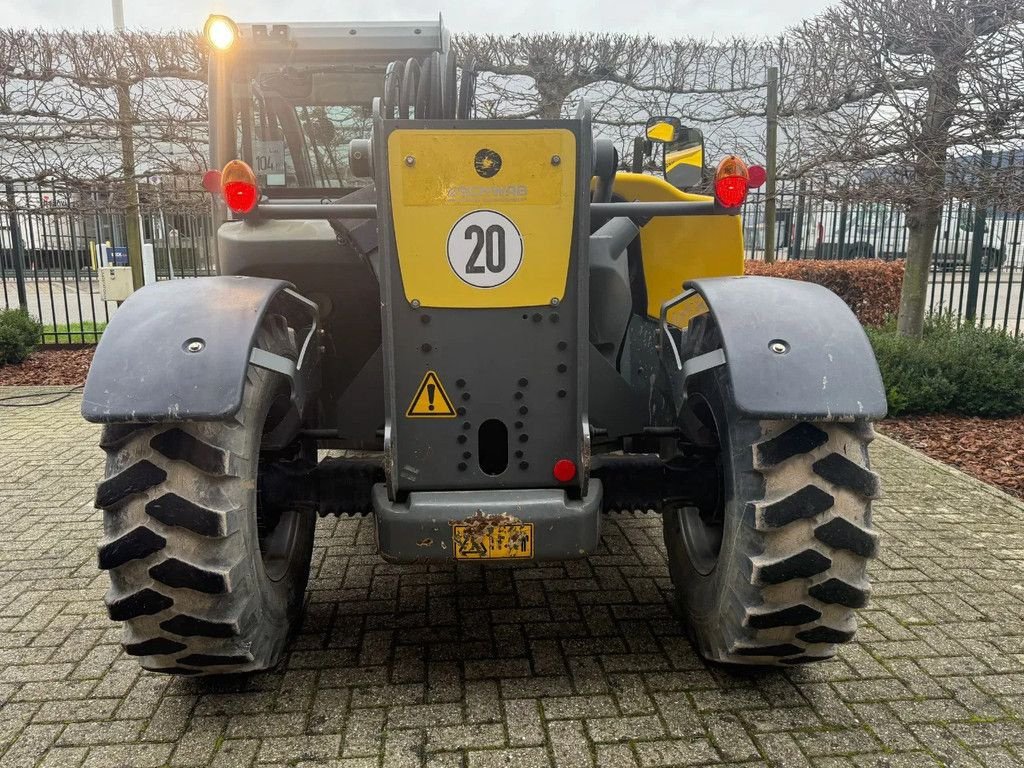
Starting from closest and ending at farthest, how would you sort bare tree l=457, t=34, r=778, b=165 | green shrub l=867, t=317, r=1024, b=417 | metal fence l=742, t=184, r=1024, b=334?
green shrub l=867, t=317, r=1024, b=417 < metal fence l=742, t=184, r=1024, b=334 < bare tree l=457, t=34, r=778, b=165

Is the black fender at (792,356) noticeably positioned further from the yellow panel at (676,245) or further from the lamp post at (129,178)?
the lamp post at (129,178)

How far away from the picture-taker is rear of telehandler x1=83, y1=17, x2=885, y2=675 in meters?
2.46

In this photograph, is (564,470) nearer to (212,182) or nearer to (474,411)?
(474,411)

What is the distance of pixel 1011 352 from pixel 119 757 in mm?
7131

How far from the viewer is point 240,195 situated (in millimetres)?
2682

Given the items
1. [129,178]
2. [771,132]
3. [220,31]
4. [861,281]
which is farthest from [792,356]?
[129,178]

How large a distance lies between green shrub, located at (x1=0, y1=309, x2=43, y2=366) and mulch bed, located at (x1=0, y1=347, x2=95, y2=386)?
0.41ft

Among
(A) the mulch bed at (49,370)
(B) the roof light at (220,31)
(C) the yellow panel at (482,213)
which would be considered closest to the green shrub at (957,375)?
(C) the yellow panel at (482,213)

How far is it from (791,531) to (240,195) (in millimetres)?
1987

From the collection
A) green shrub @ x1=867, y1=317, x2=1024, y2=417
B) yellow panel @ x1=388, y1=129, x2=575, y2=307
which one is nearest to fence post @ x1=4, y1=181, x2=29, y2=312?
yellow panel @ x1=388, y1=129, x2=575, y2=307

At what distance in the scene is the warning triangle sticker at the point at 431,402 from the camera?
2.67m

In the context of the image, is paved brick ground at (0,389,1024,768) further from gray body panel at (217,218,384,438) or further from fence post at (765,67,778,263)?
fence post at (765,67,778,263)

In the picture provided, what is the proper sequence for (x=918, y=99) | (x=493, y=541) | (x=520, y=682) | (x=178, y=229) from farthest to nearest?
(x=178, y=229) → (x=918, y=99) → (x=520, y=682) → (x=493, y=541)

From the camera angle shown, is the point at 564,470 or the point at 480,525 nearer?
the point at 480,525
